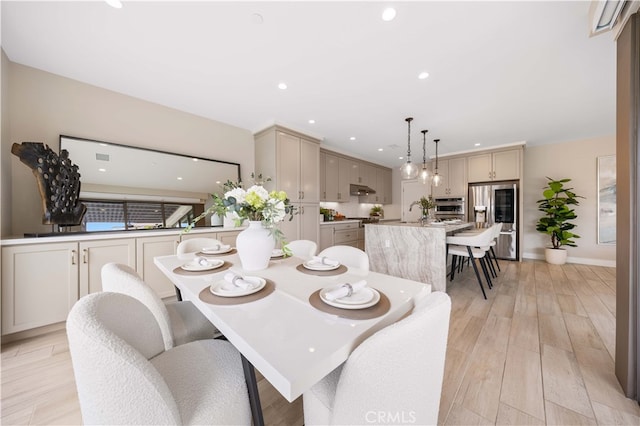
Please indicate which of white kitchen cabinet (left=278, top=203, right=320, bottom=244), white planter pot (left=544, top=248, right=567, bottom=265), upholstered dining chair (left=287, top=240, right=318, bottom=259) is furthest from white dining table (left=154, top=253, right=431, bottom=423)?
white planter pot (left=544, top=248, right=567, bottom=265)

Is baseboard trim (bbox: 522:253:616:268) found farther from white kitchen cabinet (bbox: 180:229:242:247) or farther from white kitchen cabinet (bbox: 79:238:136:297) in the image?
white kitchen cabinet (bbox: 79:238:136:297)

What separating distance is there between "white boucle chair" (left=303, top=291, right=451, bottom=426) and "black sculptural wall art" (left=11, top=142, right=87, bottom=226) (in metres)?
2.77

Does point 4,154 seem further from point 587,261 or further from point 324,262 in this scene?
point 587,261

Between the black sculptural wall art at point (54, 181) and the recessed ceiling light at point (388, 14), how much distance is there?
294 cm

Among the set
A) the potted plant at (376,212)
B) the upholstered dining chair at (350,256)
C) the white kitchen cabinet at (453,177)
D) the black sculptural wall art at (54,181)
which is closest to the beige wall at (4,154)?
the black sculptural wall art at (54,181)

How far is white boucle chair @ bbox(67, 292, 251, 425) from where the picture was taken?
0.53 metres

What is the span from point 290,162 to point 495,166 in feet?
14.0

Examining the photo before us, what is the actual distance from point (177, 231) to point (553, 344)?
374 centimetres

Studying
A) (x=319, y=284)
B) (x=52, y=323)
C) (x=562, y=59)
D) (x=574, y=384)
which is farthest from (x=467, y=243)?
(x=52, y=323)

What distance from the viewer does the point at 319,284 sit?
109 centimetres

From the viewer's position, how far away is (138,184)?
2633 millimetres

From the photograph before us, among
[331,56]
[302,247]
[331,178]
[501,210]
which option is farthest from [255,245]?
[501,210]

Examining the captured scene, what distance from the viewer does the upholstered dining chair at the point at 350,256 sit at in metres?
1.52

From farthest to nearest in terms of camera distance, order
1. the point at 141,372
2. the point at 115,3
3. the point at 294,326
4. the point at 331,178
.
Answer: the point at 331,178 < the point at 115,3 < the point at 294,326 < the point at 141,372
